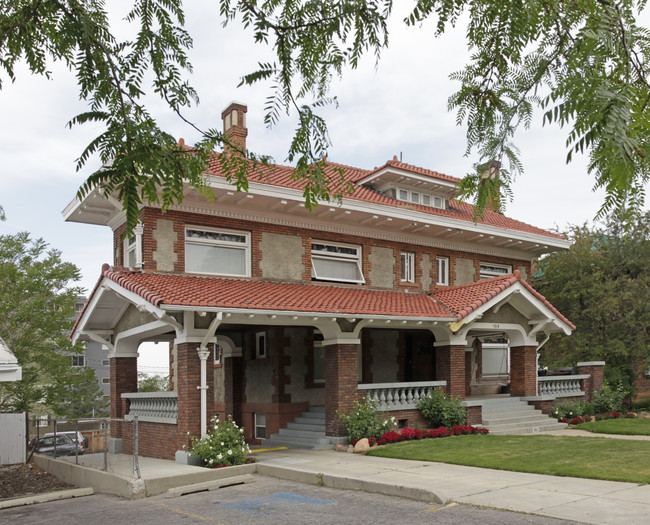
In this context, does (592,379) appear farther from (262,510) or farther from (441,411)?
(262,510)

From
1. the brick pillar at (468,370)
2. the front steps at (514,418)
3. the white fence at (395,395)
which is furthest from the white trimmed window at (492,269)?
the white fence at (395,395)

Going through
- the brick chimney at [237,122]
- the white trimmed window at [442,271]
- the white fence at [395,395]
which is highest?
the brick chimney at [237,122]

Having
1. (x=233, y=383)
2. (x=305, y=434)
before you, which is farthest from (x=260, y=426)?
(x=305, y=434)

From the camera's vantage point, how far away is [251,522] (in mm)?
8680

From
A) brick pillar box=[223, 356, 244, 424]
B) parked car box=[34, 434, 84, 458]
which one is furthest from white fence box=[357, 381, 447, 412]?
parked car box=[34, 434, 84, 458]

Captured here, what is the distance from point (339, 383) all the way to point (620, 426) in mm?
8119

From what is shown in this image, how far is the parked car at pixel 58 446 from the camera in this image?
15600 millimetres

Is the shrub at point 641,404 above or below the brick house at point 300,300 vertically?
below

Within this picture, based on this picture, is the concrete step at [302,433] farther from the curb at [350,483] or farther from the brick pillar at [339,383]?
the curb at [350,483]

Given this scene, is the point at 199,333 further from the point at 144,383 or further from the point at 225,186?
the point at 144,383

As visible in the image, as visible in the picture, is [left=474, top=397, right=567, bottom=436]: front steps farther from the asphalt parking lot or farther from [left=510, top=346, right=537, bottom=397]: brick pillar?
the asphalt parking lot

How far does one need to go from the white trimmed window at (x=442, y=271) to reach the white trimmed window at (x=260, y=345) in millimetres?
6419

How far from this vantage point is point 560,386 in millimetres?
20547

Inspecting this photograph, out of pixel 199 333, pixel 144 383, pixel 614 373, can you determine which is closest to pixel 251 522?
pixel 199 333
